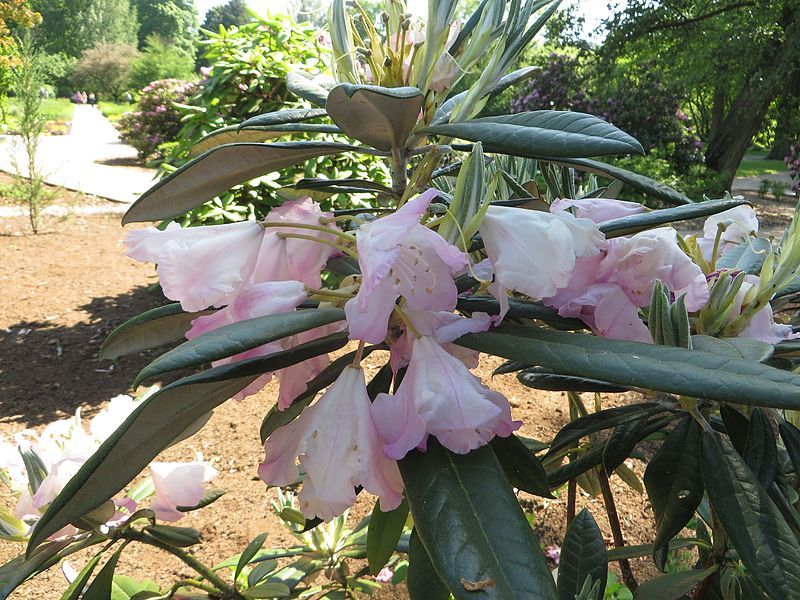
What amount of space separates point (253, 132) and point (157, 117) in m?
12.2

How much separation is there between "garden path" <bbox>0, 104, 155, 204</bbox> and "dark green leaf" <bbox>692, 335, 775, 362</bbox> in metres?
6.82

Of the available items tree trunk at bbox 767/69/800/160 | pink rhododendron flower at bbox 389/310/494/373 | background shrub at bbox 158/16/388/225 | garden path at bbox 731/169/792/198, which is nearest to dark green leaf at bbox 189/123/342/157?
pink rhododendron flower at bbox 389/310/494/373

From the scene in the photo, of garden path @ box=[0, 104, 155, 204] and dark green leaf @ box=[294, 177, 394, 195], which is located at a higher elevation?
dark green leaf @ box=[294, 177, 394, 195]

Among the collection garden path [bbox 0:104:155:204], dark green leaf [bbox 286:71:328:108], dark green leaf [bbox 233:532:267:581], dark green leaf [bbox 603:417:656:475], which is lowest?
garden path [bbox 0:104:155:204]

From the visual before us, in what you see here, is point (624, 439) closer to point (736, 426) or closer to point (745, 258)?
point (736, 426)

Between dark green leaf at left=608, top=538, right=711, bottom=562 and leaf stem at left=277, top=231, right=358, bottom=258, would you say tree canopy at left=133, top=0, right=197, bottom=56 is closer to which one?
dark green leaf at left=608, top=538, right=711, bottom=562

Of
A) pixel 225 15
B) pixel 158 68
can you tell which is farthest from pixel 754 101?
pixel 225 15

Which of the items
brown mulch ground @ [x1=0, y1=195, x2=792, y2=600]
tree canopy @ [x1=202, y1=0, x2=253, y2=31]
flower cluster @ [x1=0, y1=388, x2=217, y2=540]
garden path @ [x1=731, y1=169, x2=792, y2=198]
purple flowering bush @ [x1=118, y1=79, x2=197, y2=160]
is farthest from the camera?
tree canopy @ [x1=202, y1=0, x2=253, y2=31]

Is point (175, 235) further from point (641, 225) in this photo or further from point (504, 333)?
point (641, 225)

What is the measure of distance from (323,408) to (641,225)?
13.6 inches

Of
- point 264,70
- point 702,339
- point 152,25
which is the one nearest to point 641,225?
point 702,339

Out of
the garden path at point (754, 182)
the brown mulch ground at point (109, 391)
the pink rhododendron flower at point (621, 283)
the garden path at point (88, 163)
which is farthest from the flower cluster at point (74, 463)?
the garden path at point (754, 182)

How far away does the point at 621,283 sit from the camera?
58 centimetres

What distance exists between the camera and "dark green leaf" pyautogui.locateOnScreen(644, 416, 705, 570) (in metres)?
0.69
